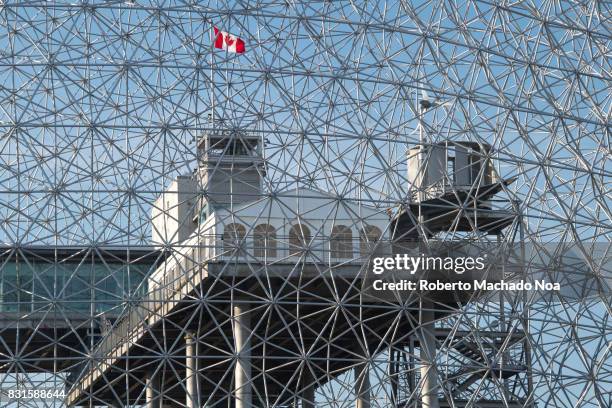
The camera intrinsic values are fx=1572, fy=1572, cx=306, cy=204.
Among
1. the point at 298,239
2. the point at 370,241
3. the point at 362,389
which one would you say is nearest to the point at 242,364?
the point at 298,239

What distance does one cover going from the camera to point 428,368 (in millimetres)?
41719

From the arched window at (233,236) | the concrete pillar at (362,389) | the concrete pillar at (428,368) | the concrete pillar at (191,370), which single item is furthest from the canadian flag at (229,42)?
the concrete pillar at (362,389)

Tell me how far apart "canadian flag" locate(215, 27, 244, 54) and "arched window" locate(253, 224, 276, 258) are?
15.7 ft

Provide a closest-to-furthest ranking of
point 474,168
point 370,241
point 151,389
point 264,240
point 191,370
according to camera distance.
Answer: point 191,370 → point 370,241 → point 264,240 → point 151,389 → point 474,168

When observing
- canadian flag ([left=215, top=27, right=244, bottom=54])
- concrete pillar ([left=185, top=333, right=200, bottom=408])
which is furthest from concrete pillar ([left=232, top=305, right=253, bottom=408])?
canadian flag ([left=215, top=27, right=244, bottom=54])

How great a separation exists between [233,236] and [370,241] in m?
3.64

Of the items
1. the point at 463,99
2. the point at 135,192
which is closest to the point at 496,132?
the point at 463,99

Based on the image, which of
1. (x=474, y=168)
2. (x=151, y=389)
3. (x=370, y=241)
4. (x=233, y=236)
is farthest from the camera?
(x=474, y=168)

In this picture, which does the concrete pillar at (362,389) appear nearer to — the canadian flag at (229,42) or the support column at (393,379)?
the support column at (393,379)

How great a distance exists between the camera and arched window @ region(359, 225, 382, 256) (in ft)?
131

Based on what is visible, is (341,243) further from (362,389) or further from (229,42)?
(362,389)

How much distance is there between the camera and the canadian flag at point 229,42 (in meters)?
42.0

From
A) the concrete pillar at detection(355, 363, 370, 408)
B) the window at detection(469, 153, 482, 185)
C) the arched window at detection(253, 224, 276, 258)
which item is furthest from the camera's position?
the window at detection(469, 153, 482, 185)

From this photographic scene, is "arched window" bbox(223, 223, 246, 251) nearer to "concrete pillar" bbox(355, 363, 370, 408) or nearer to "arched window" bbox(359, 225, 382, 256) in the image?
"arched window" bbox(359, 225, 382, 256)
